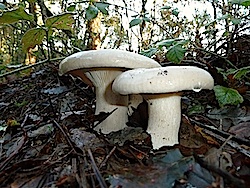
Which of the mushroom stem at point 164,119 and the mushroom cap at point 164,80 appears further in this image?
the mushroom stem at point 164,119

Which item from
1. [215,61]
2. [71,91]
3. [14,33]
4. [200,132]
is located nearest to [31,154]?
[200,132]

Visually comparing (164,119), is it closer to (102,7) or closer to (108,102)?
(108,102)

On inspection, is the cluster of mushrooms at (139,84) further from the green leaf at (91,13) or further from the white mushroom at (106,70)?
the green leaf at (91,13)

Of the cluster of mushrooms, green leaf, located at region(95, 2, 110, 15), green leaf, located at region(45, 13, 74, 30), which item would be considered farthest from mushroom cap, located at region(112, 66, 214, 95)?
green leaf, located at region(95, 2, 110, 15)

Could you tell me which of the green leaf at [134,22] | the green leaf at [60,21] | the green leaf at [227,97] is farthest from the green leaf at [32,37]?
the green leaf at [227,97]

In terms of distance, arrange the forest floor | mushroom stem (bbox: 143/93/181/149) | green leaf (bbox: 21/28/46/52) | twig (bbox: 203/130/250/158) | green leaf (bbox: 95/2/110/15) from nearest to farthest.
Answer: the forest floor → twig (bbox: 203/130/250/158) → mushroom stem (bbox: 143/93/181/149) → green leaf (bbox: 21/28/46/52) → green leaf (bbox: 95/2/110/15)

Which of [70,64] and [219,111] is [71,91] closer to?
[70,64]

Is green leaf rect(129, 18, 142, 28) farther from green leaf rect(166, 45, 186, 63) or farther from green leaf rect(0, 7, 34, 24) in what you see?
green leaf rect(0, 7, 34, 24)
